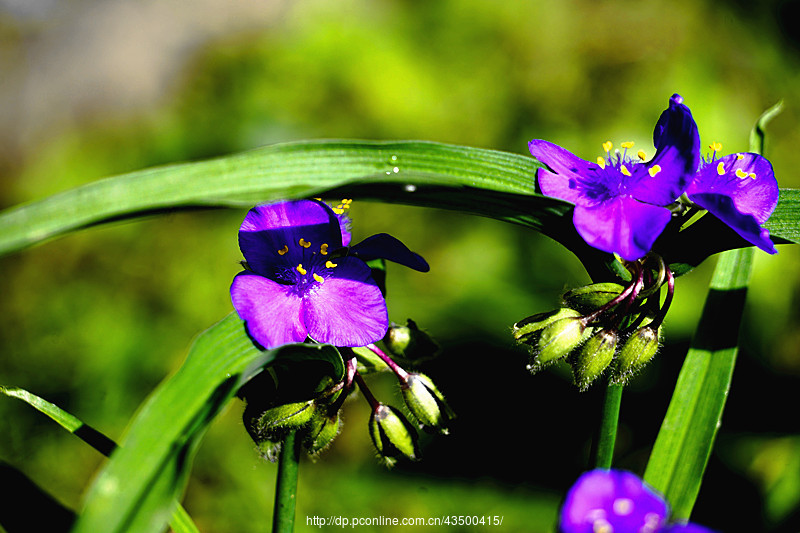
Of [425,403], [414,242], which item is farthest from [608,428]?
[414,242]

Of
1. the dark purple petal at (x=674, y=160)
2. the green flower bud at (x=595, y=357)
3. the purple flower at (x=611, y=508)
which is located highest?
the dark purple petal at (x=674, y=160)

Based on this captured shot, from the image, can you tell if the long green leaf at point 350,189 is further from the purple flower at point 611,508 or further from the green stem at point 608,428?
the purple flower at point 611,508

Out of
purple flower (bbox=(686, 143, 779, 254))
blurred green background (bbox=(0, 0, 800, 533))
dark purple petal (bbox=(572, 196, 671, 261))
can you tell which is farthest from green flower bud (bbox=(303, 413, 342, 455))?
blurred green background (bbox=(0, 0, 800, 533))

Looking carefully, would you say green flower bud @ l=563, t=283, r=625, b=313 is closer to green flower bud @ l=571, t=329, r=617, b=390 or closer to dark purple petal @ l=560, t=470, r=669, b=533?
green flower bud @ l=571, t=329, r=617, b=390

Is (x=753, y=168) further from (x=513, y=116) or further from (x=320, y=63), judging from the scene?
(x=320, y=63)

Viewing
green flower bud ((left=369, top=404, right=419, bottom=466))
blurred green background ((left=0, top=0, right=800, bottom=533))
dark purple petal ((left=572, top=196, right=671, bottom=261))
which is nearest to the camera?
dark purple petal ((left=572, top=196, right=671, bottom=261))

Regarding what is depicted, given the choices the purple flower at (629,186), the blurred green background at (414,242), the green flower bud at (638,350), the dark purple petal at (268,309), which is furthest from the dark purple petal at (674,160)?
the blurred green background at (414,242)
